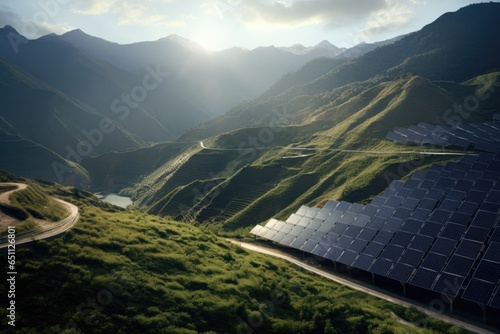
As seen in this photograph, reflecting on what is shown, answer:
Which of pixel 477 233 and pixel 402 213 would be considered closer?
pixel 477 233

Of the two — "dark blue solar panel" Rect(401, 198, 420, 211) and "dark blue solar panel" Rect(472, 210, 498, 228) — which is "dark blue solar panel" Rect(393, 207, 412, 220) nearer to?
"dark blue solar panel" Rect(401, 198, 420, 211)

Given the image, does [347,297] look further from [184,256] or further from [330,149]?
[330,149]

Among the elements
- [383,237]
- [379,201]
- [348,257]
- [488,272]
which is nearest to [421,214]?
[383,237]

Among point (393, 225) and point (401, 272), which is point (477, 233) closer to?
point (393, 225)

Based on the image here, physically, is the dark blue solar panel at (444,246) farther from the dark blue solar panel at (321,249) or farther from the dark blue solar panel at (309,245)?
the dark blue solar panel at (309,245)

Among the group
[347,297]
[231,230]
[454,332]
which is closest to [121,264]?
[347,297]

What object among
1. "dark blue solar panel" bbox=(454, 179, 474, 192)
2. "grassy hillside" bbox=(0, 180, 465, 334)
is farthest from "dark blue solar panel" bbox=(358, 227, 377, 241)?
"dark blue solar panel" bbox=(454, 179, 474, 192)

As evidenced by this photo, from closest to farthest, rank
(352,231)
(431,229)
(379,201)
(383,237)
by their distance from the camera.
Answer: (431,229) → (383,237) → (352,231) → (379,201)
